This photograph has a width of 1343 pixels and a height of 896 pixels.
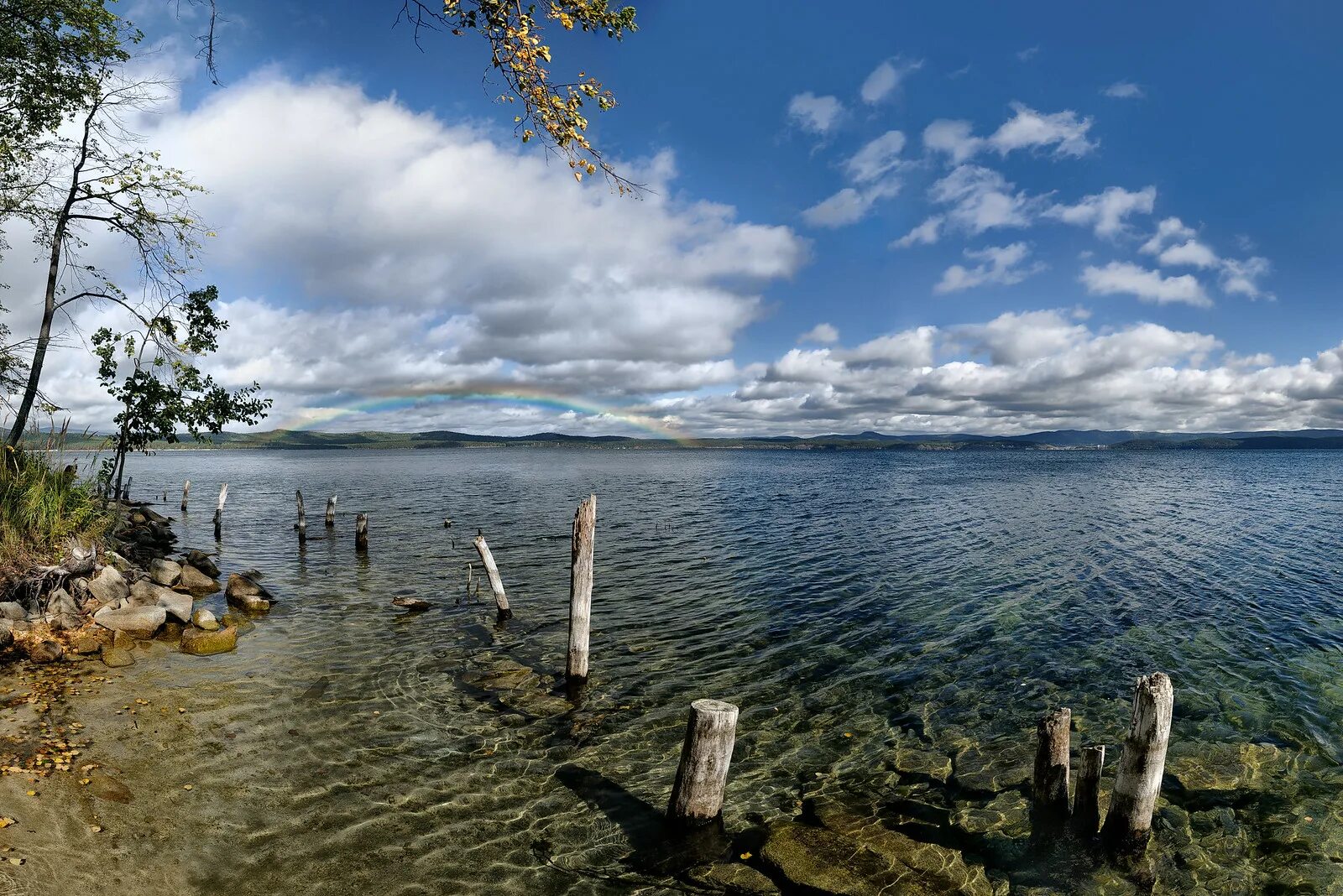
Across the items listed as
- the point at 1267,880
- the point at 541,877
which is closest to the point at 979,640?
the point at 1267,880

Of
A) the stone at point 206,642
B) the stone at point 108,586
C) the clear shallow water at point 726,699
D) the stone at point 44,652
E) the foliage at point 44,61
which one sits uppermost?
the foliage at point 44,61

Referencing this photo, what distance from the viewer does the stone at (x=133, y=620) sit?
48.4ft

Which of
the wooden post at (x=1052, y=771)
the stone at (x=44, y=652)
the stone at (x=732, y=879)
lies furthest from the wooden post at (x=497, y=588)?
the wooden post at (x=1052, y=771)

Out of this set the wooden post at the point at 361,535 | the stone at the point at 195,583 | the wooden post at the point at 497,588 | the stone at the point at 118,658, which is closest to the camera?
the stone at the point at 118,658

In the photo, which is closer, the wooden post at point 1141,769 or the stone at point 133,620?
Answer: the wooden post at point 1141,769

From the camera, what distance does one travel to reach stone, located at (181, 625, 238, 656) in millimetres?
14610

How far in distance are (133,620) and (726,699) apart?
1461cm

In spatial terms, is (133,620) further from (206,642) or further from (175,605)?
(206,642)

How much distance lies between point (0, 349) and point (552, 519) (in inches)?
1211

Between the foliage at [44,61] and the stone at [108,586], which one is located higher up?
the foliage at [44,61]

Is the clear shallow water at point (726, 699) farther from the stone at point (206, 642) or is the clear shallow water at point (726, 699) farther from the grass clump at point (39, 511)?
the grass clump at point (39, 511)

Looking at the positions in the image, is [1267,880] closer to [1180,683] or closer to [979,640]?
[1180,683]

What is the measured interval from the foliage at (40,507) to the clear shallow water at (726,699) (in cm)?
551

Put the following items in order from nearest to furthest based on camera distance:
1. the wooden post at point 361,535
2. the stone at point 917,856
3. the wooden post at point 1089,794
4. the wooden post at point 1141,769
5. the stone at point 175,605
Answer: the stone at point 917,856, the wooden post at point 1141,769, the wooden post at point 1089,794, the stone at point 175,605, the wooden post at point 361,535
